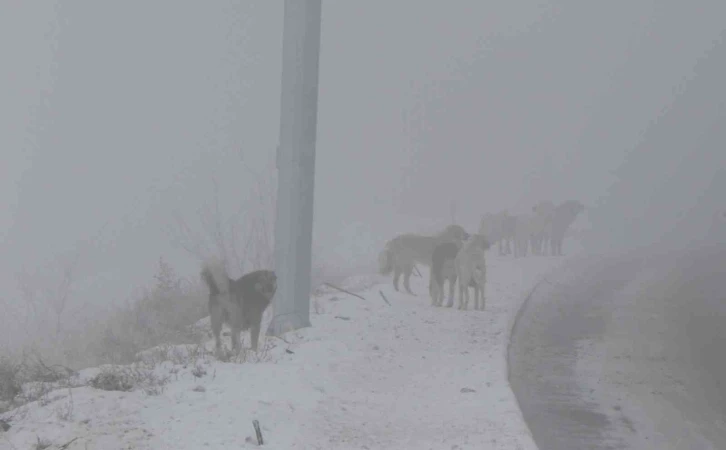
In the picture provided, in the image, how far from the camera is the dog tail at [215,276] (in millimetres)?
9684

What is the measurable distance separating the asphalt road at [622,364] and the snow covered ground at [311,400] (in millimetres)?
496

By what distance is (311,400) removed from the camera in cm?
824

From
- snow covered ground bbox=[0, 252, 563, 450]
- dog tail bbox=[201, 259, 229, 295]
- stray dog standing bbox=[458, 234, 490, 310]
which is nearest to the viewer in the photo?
snow covered ground bbox=[0, 252, 563, 450]

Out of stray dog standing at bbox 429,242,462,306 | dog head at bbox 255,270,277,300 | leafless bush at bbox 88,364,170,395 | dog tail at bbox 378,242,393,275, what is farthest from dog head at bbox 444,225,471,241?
leafless bush at bbox 88,364,170,395

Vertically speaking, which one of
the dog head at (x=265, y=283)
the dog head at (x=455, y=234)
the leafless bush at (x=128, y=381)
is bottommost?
the leafless bush at (x=128, y=381)

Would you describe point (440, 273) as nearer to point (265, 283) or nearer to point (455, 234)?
point (455, 234)

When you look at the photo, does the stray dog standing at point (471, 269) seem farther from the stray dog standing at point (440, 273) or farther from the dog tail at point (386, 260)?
the dog tail at point (386, 260)

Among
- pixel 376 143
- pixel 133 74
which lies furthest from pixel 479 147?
pixel 133 74

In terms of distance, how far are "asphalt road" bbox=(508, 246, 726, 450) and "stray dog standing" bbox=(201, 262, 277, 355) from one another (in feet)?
10.2

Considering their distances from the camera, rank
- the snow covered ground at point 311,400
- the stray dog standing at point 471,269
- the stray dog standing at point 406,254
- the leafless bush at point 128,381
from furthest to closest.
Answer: the stray dog standing at point 406,254 < the stray dog standing at point 471,269 < the leafless bush at point 128,381 < the snow covered ground at point 311,400

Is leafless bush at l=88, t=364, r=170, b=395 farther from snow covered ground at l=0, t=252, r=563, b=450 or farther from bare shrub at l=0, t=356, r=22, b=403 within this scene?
bare shrub at l=0, t=356, r=22, b=403

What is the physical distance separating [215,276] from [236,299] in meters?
0.49

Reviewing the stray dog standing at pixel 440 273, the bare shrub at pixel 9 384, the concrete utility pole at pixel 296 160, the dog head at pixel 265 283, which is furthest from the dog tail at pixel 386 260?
the bare shrub at pixel 9 384

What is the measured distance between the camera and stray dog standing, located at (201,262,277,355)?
9.77 metres
